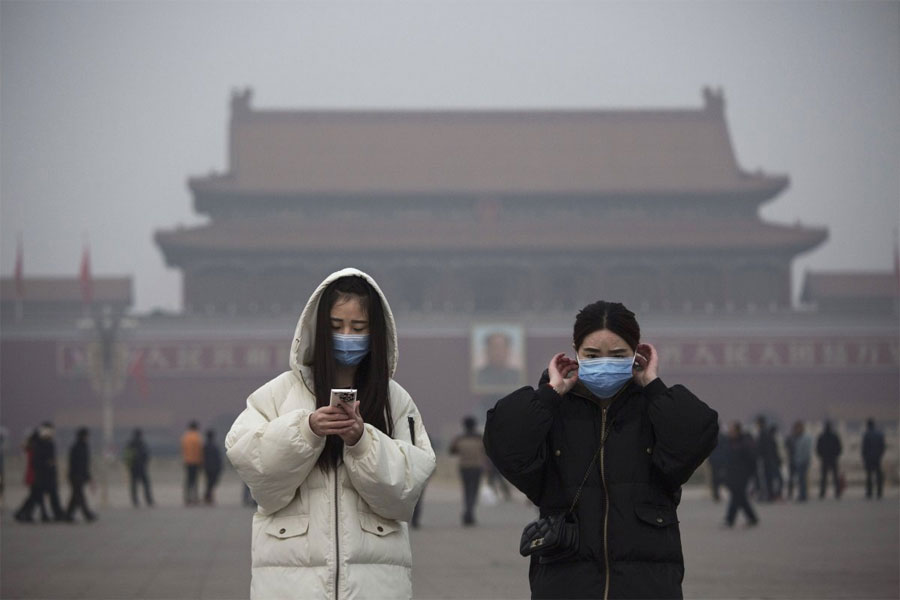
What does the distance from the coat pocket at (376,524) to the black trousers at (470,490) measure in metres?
9.00

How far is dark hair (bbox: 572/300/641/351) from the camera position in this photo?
292 centimetres

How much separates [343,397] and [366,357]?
0.91 feet

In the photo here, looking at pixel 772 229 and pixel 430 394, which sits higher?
pixel 772 229

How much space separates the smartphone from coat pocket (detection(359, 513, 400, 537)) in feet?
0.80

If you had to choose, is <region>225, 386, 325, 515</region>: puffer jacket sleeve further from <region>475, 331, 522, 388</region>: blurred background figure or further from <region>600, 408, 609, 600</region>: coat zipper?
<region>475, 331, 522, 388</region>: blurred background figure

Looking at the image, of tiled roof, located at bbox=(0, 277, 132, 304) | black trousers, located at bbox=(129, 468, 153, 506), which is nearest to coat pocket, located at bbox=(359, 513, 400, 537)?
black trousers, located at bbox=(129, 468, 153, 506)

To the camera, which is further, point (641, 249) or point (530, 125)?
point (530, 125)

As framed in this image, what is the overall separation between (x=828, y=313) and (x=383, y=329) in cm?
2989

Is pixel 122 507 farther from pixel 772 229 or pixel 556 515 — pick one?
pixel 772 229

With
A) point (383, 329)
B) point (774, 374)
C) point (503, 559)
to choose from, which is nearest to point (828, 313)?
point (774, 374)

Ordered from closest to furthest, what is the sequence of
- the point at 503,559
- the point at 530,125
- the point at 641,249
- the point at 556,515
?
the point at 556,515
the point at 503,559
the point at 641,249
the point at 530,125

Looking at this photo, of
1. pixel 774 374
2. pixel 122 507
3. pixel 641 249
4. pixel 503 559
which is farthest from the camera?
pixel 641 249

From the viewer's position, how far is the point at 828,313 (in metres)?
31.7

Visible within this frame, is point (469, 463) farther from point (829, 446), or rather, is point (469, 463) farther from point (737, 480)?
point (829, 446)
